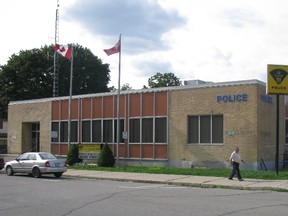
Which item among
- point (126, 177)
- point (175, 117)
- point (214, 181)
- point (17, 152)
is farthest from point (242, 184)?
point (17, 152)

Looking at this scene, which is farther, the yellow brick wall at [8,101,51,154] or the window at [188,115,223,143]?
the yellow brick wall at [8,101,51,154]

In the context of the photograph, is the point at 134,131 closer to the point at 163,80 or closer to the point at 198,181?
the point at 198,181

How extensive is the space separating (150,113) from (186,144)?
3.62 metres

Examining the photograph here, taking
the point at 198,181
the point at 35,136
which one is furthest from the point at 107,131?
the point at 198,181

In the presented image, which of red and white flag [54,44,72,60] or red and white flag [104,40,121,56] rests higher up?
red and white flag [54,44,72,60]

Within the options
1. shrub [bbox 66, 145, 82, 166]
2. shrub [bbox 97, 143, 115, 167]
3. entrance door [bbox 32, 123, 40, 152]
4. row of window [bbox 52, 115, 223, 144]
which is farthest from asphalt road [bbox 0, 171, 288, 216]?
entrance door [bbox 32, 123, 40, 152]

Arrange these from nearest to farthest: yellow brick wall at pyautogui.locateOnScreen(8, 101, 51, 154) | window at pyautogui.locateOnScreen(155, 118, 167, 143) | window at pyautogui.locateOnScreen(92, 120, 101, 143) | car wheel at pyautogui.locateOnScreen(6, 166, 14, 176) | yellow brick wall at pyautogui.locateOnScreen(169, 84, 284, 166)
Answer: car wheel at pyautogui.locateOnScreen(6, 166, 14, 176) < yellow brick wall at pyautogui.locateOnScreen(169, 84, 284, 166) < window at pyautogui.locateOnScreen(155, 118, 167, 143) < window at pyautogui.locateOnScreen(92, 120, 101, 143) < yellow brick wall at pyautogui.locateOnScreen(8, 101, 51, 154)

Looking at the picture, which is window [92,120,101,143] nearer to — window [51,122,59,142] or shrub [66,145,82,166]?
shrub [66,145,82,166]

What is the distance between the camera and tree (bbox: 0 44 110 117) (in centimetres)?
5684

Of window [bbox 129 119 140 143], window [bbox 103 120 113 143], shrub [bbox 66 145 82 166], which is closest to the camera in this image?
window [bbox 129 119 140 143]

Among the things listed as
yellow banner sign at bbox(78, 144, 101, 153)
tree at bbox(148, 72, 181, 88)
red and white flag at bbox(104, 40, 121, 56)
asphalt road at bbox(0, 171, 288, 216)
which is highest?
tree at bbox(148, 72, 181, 88)

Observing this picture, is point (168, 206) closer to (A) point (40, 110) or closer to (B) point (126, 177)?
(B) point (126, 177)

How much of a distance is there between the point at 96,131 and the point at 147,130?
4.86 meters

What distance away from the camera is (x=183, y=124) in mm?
28312
